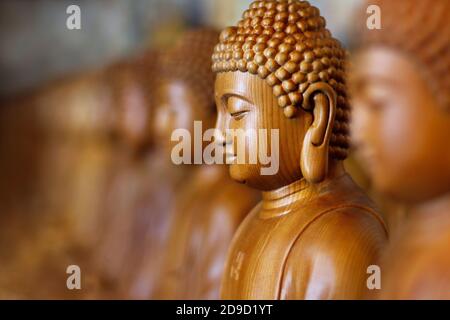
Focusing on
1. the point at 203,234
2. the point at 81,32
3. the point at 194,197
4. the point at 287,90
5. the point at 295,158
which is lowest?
the point at 203,234

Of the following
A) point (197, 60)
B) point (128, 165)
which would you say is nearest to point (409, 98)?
point (197, 60)

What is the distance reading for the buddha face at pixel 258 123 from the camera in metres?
1.64

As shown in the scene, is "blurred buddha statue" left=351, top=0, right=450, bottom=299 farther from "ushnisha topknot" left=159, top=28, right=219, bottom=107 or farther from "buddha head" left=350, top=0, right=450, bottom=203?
"ushnisha topknot" left=159, top=28, right=219, bottom=107

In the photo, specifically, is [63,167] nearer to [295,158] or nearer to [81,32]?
[81,32]

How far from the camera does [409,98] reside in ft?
4.03

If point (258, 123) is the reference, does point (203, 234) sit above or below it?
below

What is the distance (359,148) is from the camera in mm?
1345

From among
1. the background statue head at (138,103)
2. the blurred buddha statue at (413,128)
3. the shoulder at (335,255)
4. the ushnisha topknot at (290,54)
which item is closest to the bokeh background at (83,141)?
the background statue head at (138,103)

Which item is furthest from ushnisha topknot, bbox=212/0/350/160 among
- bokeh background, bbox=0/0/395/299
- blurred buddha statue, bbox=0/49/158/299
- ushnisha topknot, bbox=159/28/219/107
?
blurred buddha statue, bbox=0/49/158/299

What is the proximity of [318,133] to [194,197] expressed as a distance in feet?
3.68

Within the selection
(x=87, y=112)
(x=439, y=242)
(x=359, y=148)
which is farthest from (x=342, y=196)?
(x=87, y=112)

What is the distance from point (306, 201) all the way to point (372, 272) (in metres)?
0.23

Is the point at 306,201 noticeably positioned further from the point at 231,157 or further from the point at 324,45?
the point at 324,45

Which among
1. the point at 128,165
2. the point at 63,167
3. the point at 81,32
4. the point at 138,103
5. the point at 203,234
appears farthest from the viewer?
the point at 81,32
